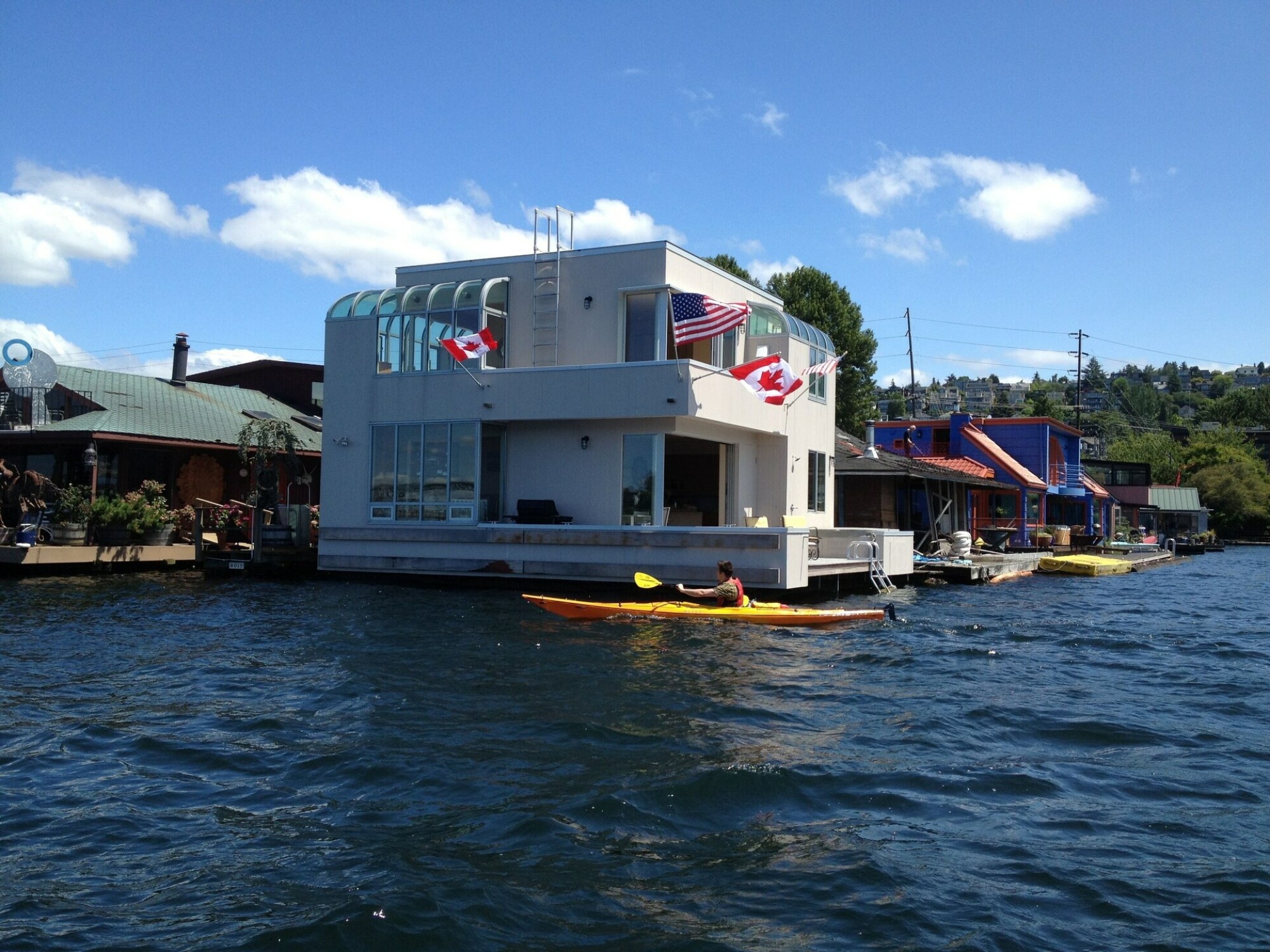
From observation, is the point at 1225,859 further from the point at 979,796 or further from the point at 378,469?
the point at 378,469

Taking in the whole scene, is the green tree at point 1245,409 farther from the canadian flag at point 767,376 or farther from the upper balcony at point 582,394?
the upper balcony at point 582,394

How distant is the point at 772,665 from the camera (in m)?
14.9

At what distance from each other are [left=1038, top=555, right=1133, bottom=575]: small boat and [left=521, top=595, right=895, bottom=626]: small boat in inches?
792

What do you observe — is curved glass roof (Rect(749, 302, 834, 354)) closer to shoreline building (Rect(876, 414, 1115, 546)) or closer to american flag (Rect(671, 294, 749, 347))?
american flag (Rect(671, 294, 749, 347))

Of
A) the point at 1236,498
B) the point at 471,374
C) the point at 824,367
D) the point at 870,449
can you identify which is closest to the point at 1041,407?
the point at 1236,498

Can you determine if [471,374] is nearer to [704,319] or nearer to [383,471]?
[383,471]

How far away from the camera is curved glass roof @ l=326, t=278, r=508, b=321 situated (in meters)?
25.0

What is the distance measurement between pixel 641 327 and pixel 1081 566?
68.3 feet

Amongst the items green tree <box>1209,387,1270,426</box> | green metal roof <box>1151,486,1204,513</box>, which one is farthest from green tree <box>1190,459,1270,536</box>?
green tree <box>1209,387,1270,426</box>

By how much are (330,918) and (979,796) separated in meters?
5.49

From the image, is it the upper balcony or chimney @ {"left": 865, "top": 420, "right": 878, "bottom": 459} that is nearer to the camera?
the upper balcony

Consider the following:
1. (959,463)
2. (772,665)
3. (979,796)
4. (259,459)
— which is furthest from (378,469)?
(959,463)

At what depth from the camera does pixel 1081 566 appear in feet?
119

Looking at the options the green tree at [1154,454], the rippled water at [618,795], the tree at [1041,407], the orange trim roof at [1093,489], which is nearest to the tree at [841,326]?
the orange trim roof at [1093,489]
